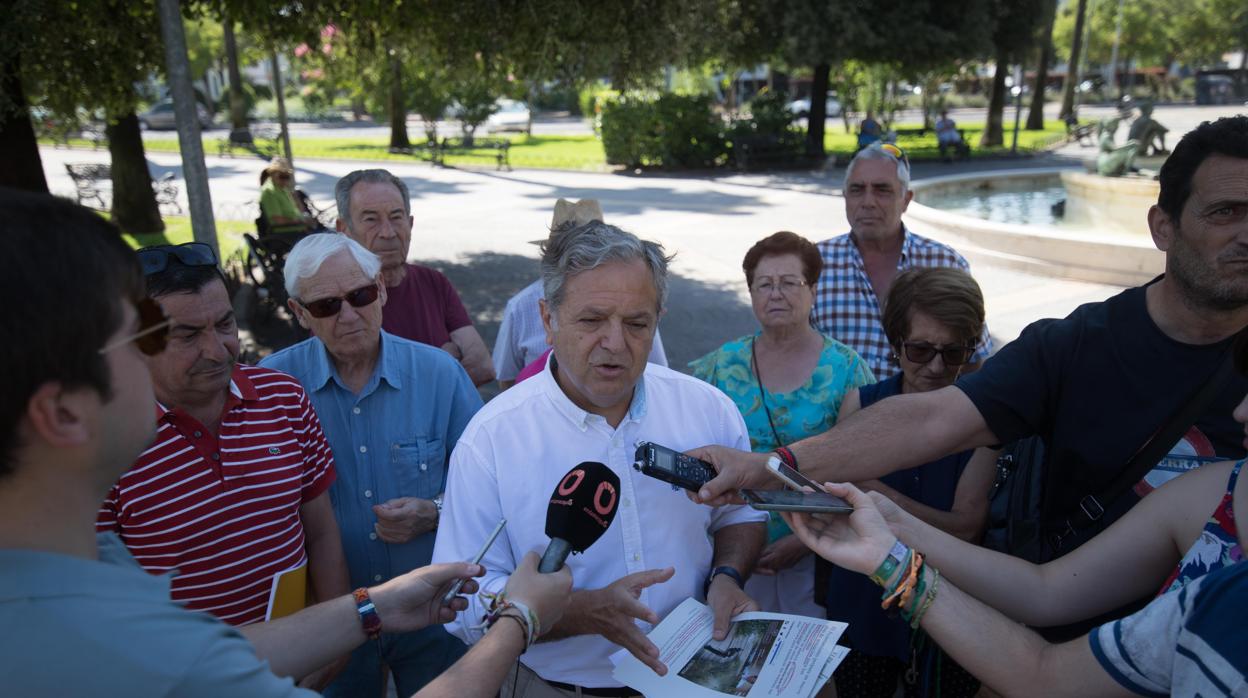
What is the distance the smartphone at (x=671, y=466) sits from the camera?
210cm

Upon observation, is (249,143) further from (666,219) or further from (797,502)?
(797,502)

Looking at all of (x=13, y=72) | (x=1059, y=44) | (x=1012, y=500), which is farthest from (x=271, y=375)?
(x=1059, y=44)

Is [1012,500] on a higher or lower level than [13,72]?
lower

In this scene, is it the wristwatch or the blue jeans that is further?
the blue jeans

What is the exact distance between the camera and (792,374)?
3.59 metres

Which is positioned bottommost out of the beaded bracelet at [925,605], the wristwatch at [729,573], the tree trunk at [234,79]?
the wristwatch at [729,573]

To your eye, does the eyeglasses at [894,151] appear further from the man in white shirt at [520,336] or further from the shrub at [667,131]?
the shrub at [667,131]

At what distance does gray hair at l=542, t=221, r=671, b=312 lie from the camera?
7.80 feet

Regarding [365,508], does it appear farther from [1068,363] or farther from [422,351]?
[1068,363]

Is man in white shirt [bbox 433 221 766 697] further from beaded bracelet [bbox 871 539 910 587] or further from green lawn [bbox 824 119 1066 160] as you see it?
green lawn [bbox 824 119 1066 160]

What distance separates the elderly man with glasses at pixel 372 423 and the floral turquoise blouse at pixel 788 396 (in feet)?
3.86

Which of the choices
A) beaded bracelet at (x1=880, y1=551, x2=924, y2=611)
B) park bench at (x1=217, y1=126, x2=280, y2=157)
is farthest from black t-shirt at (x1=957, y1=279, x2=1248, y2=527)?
park bench at (x1=217, y1=126, x2=280, y2=157)

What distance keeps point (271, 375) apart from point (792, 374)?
81.6 inches

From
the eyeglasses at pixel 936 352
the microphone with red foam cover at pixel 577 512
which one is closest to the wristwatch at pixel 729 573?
the microphone with red foam cover at pixel 577 512
